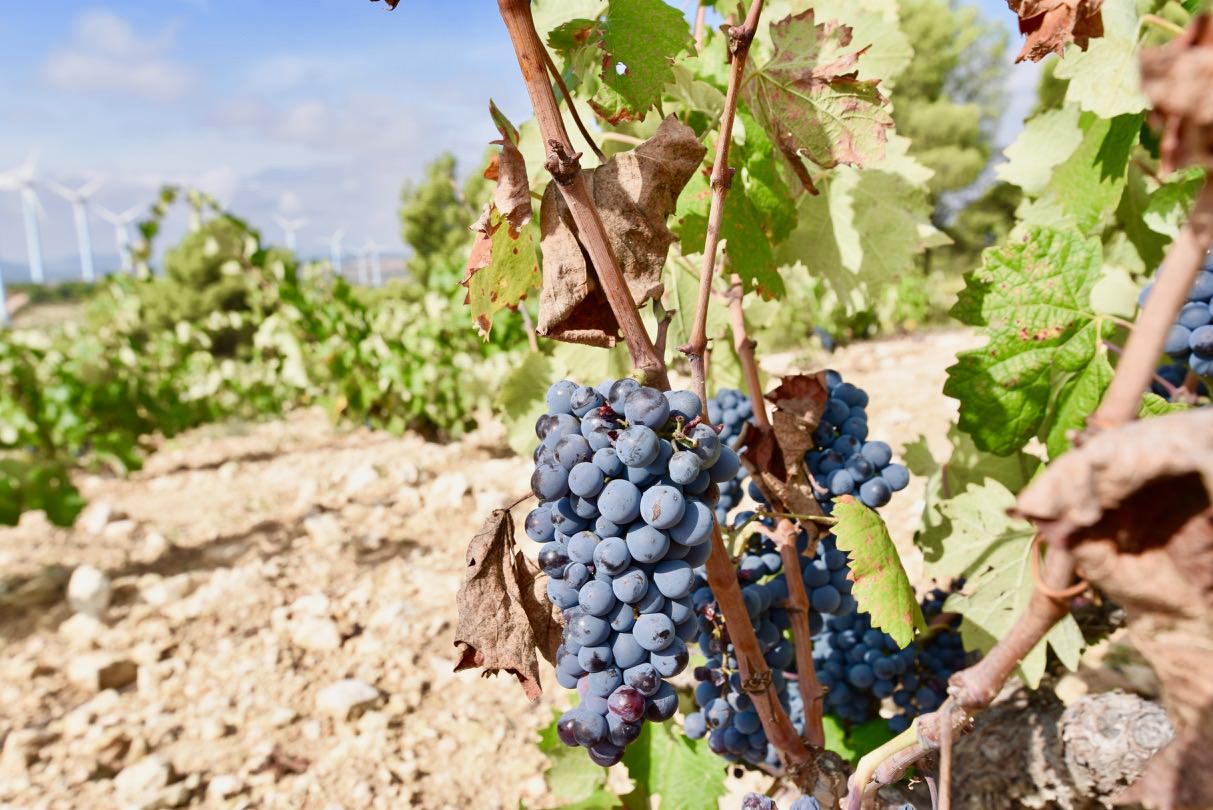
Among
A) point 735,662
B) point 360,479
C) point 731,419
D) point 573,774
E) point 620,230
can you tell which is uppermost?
point 620,230

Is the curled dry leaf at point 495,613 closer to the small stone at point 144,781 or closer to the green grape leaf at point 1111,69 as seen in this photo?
the green grape leaf at point 1111,69

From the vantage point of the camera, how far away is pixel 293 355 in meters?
6.68

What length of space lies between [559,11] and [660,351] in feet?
1.89

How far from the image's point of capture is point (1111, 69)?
4.39 ft

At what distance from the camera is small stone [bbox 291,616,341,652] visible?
2754 mm

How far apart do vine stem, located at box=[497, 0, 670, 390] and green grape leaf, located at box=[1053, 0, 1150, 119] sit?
95cm

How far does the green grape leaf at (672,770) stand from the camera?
1423 millimetres

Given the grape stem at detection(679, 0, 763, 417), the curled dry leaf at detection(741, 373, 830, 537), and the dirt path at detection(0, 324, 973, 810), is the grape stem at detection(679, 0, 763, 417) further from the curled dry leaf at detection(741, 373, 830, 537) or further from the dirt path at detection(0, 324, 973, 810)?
the dirt path at detection(0, 324, 973, 810)

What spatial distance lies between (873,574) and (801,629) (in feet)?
0.80

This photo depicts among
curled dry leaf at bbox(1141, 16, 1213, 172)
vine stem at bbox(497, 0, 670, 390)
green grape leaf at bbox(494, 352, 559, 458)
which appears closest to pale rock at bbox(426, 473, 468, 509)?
green grape leaf at bbox(494, 352, 559, 458)

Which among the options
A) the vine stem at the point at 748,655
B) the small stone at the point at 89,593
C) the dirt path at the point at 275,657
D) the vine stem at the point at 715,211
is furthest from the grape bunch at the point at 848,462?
the small stone at the point at 89,593

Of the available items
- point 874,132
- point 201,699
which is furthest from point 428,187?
point 874,132

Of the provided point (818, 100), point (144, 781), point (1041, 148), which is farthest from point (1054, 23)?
point (144, 781)

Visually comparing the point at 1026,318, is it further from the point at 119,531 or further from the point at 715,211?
the point at 119,531
